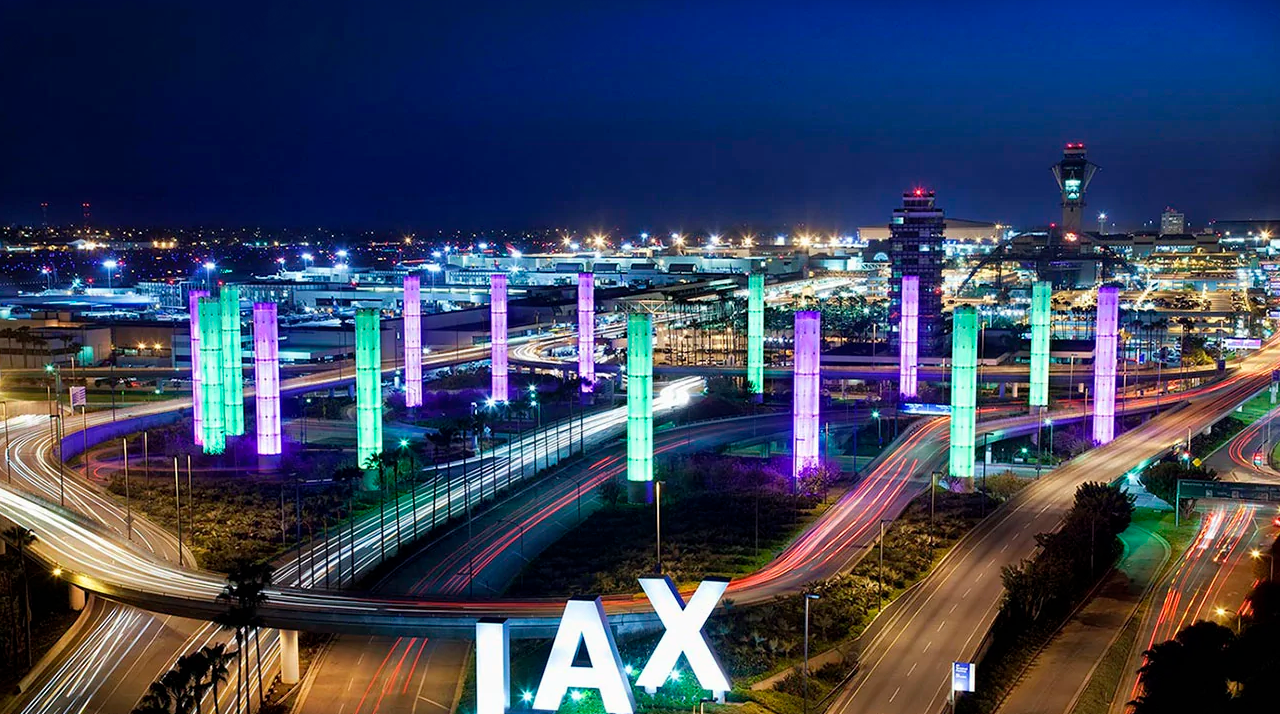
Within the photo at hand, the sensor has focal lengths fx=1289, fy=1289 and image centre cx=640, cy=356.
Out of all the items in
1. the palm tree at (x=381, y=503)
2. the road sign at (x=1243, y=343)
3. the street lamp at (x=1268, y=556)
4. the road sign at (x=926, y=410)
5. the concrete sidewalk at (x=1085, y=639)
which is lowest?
the concrete sidewalk at (x=1085, y=639)

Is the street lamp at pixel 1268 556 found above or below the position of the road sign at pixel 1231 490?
below

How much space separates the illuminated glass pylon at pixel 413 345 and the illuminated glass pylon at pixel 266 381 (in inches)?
609

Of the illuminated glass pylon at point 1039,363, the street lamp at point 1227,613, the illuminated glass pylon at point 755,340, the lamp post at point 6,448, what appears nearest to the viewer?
the street lamp at point 1227,613

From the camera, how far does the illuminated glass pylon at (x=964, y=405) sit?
2163 inches

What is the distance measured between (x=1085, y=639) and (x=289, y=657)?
22.6 m

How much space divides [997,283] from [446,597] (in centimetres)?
13726

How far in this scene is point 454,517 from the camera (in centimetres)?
4941

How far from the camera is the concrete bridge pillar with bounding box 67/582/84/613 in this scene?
137 ft

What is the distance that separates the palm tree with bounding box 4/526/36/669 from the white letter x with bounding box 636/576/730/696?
18268mm

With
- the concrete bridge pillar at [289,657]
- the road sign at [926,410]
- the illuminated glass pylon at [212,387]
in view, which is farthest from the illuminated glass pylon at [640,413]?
the road sign at [926,410]

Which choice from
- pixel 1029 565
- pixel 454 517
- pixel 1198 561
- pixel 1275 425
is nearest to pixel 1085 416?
pixel 1275 425

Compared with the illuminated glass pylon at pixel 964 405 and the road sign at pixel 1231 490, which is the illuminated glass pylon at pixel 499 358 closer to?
the illuminated glass pylon at pixel 964 405

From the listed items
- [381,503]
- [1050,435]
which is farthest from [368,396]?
[1050,435]

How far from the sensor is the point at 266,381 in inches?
2304
